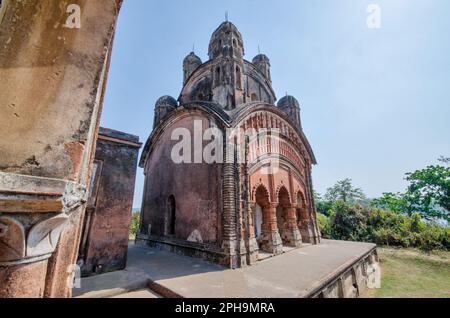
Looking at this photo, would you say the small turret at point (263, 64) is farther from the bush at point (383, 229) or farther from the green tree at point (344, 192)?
the green tree at point (344, 192)

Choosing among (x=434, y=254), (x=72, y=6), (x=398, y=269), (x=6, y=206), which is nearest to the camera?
(x=6, y=206)

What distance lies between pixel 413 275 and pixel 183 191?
11.0 meters

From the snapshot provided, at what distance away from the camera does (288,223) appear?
10992 millimetres

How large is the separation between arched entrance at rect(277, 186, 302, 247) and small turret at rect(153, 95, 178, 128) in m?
9.17

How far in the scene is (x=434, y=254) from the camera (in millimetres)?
13031

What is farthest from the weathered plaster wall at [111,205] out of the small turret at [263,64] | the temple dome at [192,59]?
the small turret at [263,64]

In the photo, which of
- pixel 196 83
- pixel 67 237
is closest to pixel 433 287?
pixel 67 237

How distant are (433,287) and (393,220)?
41.9 ft

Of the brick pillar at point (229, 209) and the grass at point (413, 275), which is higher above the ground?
the brick pillar at point (229, 209)

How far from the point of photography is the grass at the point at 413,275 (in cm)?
702

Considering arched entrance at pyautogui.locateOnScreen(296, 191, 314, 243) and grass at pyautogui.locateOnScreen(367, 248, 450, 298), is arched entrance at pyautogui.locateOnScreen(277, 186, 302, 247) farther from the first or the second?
grass at pyautogui.locateOnScreen(367, 248, 450, 298)

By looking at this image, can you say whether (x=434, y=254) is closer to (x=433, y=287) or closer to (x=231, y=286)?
(x=433, y=287)

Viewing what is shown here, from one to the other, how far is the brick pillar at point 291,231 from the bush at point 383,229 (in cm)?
983

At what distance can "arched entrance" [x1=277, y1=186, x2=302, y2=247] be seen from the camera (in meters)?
10.6
